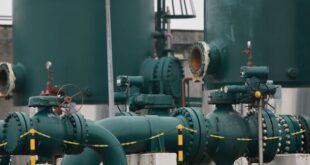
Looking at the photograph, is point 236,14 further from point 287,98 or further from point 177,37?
point 177,37

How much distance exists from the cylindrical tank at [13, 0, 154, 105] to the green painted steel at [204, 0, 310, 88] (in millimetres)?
5034

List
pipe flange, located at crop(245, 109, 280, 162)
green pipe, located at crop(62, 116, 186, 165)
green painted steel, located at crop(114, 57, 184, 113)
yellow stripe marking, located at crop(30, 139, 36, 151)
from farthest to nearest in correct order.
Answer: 1. green painted steel, located at crop(114, 57, 184, 113)
2. pipe flange, located at crop(245, 109, 280, 162)
3. green pipe, located at crop(62, 116, 186, 165)
4. yellow stripe marking, located at crop(30, 139, 36, 151)

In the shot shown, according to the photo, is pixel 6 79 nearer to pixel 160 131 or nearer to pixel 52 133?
pixel 160 131

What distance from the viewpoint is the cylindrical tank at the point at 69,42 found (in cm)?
3127

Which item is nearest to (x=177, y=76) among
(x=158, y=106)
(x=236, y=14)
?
(x=236, y=14)

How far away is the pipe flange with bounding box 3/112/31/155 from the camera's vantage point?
17.9 m

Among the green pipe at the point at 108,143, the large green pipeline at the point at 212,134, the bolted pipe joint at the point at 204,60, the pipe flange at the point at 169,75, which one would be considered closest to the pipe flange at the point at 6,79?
the pipe flange at the point at 169,75

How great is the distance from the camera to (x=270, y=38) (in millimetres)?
26406

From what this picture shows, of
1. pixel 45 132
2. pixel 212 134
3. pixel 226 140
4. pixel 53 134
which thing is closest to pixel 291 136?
pixel 226 140

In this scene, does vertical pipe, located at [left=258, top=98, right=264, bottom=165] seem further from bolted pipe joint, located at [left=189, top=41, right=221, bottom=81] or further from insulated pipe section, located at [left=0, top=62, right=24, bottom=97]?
insulated pipe section, located at [left=0, top=62, right=24, bottom=97]

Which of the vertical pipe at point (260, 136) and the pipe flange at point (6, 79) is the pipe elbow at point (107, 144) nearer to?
the vertical pipe at point (260, 136)

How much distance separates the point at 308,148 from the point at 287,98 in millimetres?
3863

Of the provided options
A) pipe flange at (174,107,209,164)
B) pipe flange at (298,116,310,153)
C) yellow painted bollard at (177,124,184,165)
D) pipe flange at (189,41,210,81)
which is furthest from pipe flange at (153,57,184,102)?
yellow painted bollard at (177,124,184,165)

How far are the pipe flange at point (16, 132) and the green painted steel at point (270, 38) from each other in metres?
9.25
